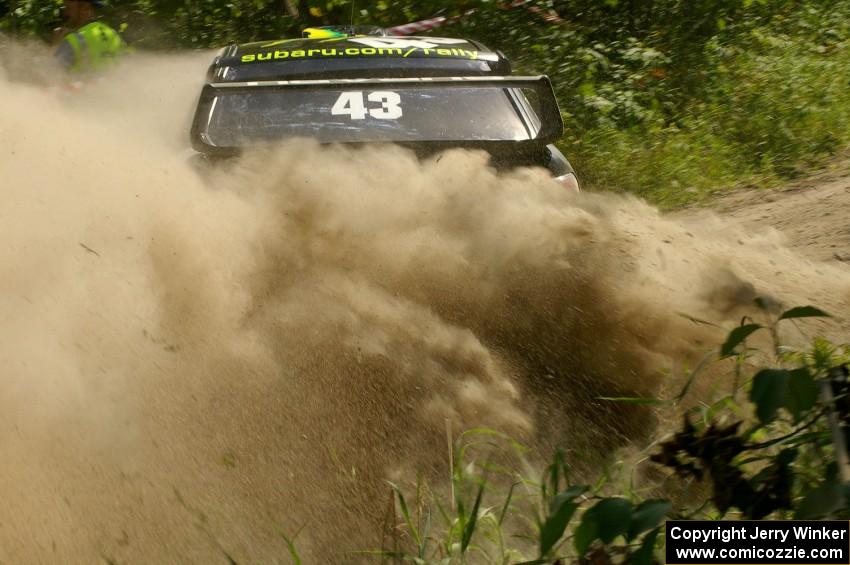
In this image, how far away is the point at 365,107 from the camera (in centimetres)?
434

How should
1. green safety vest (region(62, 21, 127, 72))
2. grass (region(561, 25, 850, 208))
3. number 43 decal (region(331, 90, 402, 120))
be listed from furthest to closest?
grass (region(561, 25, 850, 208)) < green safety vest (region(62, 21, 127, 72)) < number 43 decal (region(331, 90, 402, 120))

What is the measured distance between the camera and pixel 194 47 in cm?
1055

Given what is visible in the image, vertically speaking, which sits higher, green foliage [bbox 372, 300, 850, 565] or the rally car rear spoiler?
green foliage [bbox 372, 300, 850, 565]

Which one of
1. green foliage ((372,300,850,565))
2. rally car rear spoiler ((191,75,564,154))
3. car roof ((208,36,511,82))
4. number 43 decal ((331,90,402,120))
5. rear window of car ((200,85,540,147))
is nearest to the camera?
green foliage ((372,300,850,565))

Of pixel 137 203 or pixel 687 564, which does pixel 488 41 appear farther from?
pixel 687 564

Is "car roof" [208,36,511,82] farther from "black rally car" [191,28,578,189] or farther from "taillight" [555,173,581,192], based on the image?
"taillight" [555,173,581,192]

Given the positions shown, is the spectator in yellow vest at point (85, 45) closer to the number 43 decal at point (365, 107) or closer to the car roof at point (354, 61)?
the car roof at point (354, 61)

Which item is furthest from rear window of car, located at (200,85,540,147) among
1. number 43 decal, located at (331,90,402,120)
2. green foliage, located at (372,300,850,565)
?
green foliage, located at (372,300,850,565)

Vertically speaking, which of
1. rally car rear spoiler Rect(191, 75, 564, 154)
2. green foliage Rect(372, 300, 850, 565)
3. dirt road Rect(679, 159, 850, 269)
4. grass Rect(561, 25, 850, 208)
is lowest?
grass Rect(561, 25, 850, 208)

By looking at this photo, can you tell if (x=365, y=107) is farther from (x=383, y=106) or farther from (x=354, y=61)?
(x=354, y=61)

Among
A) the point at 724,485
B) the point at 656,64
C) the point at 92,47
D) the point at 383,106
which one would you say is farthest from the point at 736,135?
the point at 724,485

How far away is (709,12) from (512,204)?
663 cm

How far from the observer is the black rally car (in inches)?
160

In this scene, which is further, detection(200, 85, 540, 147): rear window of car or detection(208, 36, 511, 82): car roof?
detection(208, 36, 511, 82): car roof
